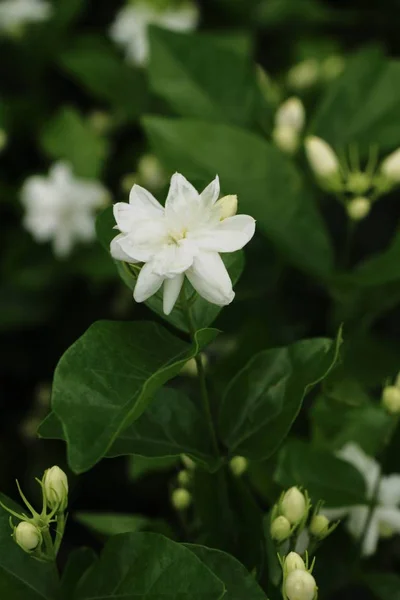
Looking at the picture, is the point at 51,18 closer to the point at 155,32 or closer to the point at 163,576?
the point at 155,32

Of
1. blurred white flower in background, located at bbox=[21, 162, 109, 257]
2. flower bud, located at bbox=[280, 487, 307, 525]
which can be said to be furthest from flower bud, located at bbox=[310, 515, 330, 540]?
blurred white flower in background, located at bbox=[21, 162, 109, 257]

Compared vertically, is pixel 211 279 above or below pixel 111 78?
above

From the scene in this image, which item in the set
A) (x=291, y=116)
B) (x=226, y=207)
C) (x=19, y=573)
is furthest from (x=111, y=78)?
(x=19, y=573)

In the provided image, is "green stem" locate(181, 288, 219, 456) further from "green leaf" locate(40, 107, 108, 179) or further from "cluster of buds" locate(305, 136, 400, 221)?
"green leaf" locate(40, 107, 108, 179)

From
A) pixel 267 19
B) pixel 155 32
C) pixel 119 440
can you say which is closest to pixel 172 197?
pixel 119 440

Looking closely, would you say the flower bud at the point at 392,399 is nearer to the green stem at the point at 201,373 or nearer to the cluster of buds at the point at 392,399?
the cluster of buds at the point at 392,399

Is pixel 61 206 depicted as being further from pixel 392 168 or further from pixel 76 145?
pixel 392 168

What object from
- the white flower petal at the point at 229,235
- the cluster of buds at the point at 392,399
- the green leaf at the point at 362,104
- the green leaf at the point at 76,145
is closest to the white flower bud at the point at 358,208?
the green leaf at the point at 362,104
